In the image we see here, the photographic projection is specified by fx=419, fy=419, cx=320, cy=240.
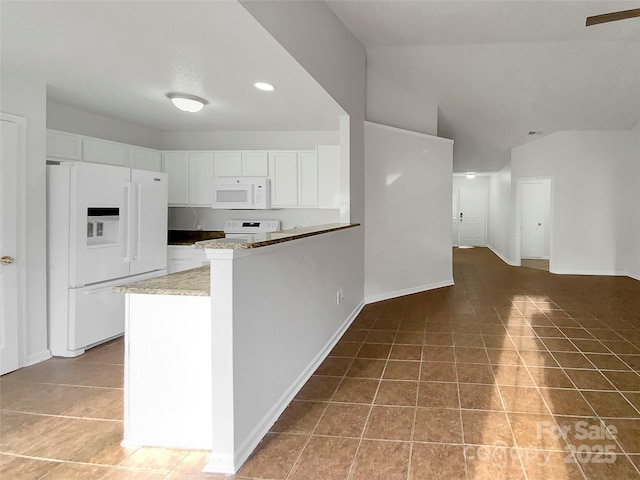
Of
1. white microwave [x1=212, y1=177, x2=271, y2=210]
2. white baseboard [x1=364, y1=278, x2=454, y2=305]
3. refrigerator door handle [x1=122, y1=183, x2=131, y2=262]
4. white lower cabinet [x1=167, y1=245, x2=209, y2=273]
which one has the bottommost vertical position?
white baseboard [x1=364, y1=278, x2=454, y2=305]

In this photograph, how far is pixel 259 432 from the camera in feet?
7.32

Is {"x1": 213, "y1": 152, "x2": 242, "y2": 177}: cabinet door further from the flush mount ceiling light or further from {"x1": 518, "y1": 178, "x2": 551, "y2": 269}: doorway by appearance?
{"x1": 518, "y1": 178, "x2": 551, "y2": 269}: doorway

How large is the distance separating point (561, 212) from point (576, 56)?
3.40m

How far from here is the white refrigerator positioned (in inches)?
139

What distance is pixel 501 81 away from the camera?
20.4ft

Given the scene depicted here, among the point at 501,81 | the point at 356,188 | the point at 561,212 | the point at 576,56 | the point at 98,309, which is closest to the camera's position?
the point at 98,309

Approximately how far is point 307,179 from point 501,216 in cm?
792

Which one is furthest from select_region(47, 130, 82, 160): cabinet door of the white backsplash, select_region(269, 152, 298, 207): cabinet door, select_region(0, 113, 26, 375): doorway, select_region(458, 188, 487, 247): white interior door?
select_region(458, 188, 487, 247): white interior door

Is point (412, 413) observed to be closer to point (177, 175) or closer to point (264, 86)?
point (264, 86)

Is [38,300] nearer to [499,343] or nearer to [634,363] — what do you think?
[499,343]

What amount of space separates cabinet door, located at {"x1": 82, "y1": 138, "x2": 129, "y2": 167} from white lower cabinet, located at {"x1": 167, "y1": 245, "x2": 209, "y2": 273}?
1.13 m

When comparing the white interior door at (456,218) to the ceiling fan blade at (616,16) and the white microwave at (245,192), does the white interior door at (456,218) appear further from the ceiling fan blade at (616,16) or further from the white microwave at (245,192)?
the ceiling fan blade at (616,16)

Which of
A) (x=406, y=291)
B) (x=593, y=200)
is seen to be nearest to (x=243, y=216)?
(x=406, y=291)

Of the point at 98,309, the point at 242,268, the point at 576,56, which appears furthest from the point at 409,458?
the point at 576,56
